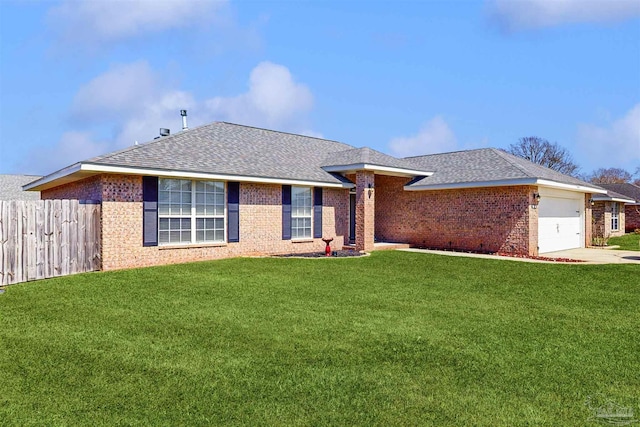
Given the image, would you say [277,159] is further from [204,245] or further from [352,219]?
[204,245]

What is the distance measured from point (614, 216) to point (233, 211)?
100 feet

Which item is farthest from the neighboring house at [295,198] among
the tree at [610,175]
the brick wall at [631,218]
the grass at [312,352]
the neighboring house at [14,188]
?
the tree at [610,175]

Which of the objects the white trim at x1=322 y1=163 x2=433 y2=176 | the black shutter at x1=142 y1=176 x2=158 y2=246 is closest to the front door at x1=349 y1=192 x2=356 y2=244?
the white trim at x1=322 y1=163 x2=433 y2=176

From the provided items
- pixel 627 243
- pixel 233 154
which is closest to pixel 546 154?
pixel 627 243

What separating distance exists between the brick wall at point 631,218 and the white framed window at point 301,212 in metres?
32.8

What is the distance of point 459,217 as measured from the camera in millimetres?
18766

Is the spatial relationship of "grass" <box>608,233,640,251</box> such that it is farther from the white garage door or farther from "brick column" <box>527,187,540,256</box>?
"brick column" <box>527,187,540,256</box>

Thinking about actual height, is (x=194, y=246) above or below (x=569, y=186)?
below

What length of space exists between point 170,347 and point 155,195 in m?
8.08

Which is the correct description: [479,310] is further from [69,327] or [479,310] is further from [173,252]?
[173,252]

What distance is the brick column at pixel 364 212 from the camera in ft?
58.1

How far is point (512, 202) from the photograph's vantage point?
17.2m

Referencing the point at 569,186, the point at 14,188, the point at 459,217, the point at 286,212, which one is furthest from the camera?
the point at 14,188

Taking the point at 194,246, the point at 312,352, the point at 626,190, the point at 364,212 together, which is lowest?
the point at 312,352
